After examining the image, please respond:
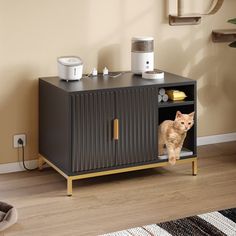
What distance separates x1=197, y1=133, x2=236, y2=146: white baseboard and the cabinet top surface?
85cm

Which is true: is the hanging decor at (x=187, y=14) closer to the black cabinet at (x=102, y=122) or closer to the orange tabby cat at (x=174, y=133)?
the black cabinet at (x=102, y=122)

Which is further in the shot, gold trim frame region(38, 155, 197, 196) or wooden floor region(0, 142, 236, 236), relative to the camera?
gold trim frame region(38, 155, 197, 196)

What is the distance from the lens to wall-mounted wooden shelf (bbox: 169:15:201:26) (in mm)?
4531

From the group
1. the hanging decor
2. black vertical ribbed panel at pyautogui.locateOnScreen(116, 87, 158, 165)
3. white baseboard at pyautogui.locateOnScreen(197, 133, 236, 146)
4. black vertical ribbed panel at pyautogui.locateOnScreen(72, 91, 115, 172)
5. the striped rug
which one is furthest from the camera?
white baseboard at pyautogui.locateOnScreen(197, 133, 236, 146)

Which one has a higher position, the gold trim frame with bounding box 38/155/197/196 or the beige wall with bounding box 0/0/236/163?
the beige wall with bounding box 0/0/236/163

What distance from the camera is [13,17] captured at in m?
4.04

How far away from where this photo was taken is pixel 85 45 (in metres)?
4.30

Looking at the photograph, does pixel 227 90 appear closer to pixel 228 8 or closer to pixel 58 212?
pixel 228 8

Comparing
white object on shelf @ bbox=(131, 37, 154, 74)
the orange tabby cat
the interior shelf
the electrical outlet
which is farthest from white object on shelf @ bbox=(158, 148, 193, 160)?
the electrical outlet

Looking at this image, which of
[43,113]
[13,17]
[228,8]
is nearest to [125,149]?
[43,113]

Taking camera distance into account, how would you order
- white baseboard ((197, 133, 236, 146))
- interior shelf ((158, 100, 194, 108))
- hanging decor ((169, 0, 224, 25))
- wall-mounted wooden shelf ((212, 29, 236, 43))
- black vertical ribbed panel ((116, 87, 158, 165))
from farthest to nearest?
white baseboard ((197, 133, 236, 146)) → wall-mounted wooden shelf ((212, 29, 236, 43)) → hanging decor ((169, 0, 224, 25)) → interior shelf ((158, 100, 194, 108)) → black vertical ribbed panel ((116, 87, 158, 165))

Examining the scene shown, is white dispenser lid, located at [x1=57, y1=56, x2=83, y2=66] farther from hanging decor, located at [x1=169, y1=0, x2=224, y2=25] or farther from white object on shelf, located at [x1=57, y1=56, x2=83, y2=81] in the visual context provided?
hanging decor, located at [x1=169, y1=0, x2=224, y2=25]

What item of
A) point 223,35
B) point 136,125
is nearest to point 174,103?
point 136,125

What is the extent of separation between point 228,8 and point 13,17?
1683mm
